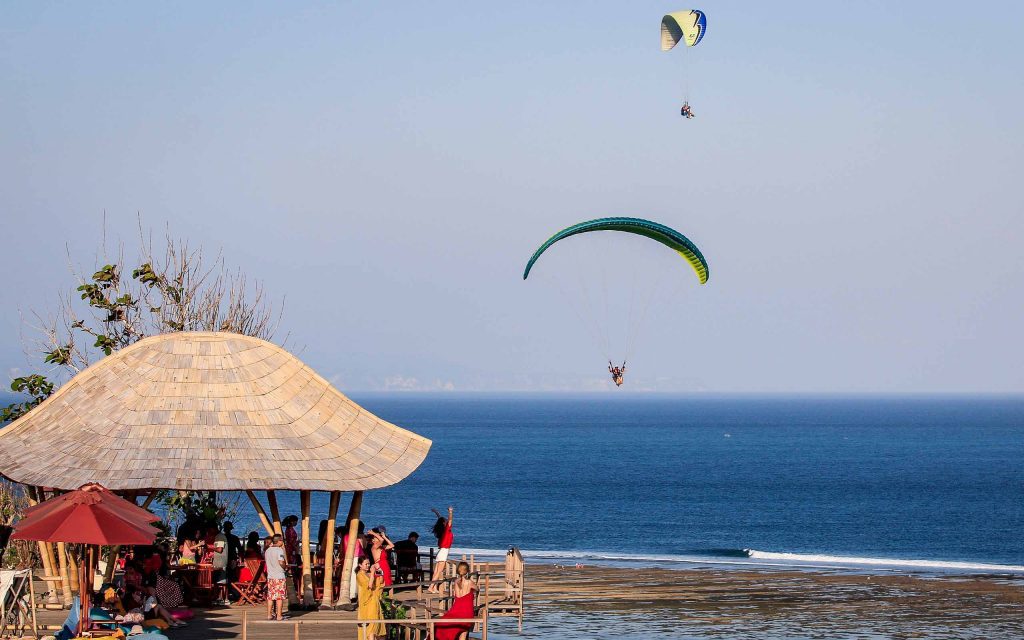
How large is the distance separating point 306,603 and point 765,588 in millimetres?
18850

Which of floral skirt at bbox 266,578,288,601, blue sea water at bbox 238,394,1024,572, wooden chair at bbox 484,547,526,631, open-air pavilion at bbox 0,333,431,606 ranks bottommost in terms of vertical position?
blue sea water at bbox 238,394,1024,572

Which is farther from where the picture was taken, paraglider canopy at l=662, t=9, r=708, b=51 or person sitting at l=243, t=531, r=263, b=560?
paraglider canopy at l=662, t=9, r=708, b=51

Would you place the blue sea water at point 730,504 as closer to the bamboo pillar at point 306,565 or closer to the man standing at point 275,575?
the bamboo pillar at point 306,565

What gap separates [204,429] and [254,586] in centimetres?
264

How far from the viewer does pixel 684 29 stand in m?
32.1

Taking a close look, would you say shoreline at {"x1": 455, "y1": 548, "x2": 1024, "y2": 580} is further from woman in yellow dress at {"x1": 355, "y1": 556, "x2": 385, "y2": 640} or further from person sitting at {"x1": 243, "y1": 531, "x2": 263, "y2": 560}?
woman in yellow dress at {"x1": 355, "y1": 556, "x2": 385, "y2": 640}

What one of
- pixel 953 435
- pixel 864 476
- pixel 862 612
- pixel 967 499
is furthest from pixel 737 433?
pixel 862 612

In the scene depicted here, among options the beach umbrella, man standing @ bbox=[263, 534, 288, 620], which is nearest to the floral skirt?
man standing @ bbox=[263, 534, 288, 620]

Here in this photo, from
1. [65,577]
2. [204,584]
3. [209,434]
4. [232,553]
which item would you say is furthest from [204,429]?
[65,577]

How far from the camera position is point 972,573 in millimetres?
43125

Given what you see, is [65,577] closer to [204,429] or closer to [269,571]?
[204,429]

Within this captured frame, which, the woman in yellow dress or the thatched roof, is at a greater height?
the thatched roof

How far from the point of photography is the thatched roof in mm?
18641

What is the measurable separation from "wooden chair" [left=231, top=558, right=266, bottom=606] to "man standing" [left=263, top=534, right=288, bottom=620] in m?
1.65
